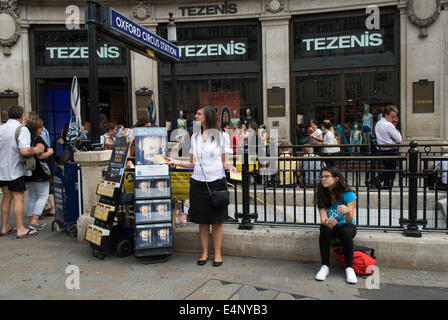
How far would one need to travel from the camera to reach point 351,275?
4.29 metres

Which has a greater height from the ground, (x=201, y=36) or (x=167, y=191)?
(x=201, y=36)

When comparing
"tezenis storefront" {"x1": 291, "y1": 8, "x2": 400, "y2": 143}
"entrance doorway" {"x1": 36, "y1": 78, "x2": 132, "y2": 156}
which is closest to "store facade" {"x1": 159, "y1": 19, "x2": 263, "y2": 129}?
"tezenis storefront" {"x1": 291, "y1": 8, "x2": 400, "y2": 143}

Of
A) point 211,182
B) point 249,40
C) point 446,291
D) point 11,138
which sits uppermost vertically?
point 249,40

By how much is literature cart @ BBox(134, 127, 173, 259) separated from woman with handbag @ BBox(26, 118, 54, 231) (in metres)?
2.22

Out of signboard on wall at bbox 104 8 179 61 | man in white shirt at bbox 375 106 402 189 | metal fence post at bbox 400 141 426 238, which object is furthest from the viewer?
man in white shirt at bbox 375 106 402 189

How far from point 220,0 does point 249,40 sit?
5.25ft

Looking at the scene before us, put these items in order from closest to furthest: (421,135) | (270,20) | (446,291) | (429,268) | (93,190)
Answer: (446,291)
(429,268)
(93,190)
(421,135)
(270,20)

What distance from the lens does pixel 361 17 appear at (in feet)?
40.2

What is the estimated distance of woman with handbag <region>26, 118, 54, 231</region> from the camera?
6250 millimetres

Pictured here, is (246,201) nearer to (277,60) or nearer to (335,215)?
(335,215)

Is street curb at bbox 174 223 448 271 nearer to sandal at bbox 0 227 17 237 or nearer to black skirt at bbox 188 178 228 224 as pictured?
black skirt at bbox 188 178 228 224

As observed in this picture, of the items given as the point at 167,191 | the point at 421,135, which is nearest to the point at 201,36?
the point at 421,135

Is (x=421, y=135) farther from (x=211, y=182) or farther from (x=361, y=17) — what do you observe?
(x=211, y=182)

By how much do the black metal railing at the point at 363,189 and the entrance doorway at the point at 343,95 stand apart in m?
4.75
